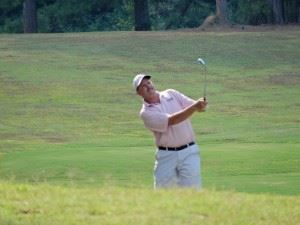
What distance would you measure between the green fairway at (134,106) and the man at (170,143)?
1.91ft

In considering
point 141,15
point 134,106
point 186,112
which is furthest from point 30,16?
point 186,112

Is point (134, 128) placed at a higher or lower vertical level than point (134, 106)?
higher

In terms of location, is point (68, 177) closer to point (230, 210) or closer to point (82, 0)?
point (230, 210)

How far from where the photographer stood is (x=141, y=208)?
8320 mm

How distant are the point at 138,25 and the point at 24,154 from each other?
122 feet

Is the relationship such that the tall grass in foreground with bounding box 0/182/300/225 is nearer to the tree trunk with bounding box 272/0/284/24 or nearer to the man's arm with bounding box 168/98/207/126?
the man's arm with bounding box 168/98/207/126

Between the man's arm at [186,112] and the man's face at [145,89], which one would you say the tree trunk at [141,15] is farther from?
the man's arm at [186,112]

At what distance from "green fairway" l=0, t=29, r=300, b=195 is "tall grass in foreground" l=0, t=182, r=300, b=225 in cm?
231

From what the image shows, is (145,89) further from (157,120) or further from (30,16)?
(30,16)

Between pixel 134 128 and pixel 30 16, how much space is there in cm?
3111

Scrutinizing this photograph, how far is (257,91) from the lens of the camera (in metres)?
31.6

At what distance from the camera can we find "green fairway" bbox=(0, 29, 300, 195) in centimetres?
1553

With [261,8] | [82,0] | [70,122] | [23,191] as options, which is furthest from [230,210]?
[82,0]

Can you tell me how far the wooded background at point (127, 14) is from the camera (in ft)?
177
